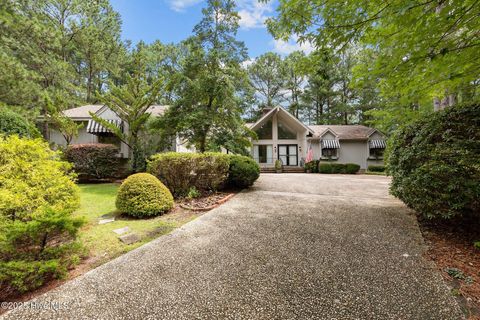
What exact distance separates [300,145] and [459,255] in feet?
61.7

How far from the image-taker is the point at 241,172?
8.63m

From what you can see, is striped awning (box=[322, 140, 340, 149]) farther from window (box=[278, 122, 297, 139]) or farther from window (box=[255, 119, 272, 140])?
window (box=[255, 119, 272, 140])

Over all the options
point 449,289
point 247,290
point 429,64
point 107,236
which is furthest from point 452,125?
point 107,236

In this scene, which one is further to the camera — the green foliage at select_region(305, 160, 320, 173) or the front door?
the front door

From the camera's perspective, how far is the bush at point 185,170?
7105 millimetres

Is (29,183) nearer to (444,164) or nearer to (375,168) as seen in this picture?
(444,164)

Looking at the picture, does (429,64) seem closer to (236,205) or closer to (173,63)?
(236,205)

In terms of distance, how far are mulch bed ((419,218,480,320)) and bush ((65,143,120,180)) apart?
46.2 ft

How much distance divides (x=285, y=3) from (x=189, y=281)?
5249mm

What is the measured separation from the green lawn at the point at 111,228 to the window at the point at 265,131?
670 inches

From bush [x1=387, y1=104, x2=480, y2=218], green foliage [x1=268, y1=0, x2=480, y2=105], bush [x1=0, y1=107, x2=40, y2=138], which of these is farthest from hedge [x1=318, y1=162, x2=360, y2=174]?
bush [x1=0, y1=107, x2=40, y2=138]

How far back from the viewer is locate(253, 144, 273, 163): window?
72.1 feet

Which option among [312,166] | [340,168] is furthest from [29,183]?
[340,168]

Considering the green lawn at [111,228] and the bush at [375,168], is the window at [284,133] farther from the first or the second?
the green lawn at [111,228]
